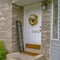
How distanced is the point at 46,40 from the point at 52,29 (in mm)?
461

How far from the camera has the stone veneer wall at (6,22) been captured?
17.8 ft

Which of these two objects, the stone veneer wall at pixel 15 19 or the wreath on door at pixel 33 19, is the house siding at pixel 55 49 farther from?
the stone veneer wall at pixel 15 19

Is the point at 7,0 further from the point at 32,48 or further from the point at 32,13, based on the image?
the point at 32,48

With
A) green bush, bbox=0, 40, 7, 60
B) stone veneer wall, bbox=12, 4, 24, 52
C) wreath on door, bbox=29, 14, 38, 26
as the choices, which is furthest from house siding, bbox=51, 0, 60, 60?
green bush, bbox=0, 40, 7, 60

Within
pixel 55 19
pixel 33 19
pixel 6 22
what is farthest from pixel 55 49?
pixel 6 22

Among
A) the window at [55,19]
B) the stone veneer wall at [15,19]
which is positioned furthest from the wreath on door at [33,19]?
the window at [55,19]

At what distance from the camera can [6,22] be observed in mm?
5539

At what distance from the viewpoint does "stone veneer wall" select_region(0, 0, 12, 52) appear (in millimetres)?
5414

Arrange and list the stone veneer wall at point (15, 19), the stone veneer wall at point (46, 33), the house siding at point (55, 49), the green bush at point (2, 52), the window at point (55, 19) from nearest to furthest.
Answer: the house siding at point (55, 49), the window at point (55, 19), the stone veneer wall at point (46, 33), the green bush at point (2, 52), the stone veneer wall at point (15, 19)

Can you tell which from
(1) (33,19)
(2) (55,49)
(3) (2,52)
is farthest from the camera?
(1) (33,19)

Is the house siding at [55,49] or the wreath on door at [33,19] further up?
the wreath on door at [33,19]

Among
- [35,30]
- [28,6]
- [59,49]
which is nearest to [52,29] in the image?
[59,49]

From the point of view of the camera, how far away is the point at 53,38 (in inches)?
168

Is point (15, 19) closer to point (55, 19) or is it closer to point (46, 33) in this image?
point (46, 33)
